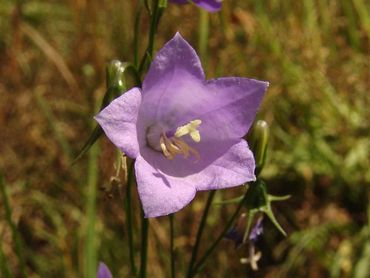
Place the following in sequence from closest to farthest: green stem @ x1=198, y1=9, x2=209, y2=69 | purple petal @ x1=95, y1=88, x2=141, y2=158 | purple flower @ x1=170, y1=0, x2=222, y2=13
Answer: purple petal @ x1=95, y1=88, x2=141, y2=158
purple flower @ x1=170, y1=0, x2=222, y2=13
green stem @ x1=198, y1=9, x2=209, y2=69

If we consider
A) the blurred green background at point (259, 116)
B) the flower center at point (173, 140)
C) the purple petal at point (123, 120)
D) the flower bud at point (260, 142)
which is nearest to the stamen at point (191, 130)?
the flower center at point (173, 140)

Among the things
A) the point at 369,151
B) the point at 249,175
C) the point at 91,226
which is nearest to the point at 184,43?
the point at 249,175

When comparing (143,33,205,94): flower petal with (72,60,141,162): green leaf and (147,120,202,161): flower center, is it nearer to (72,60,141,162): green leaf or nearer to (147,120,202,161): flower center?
(72,60,141,162): green leaf

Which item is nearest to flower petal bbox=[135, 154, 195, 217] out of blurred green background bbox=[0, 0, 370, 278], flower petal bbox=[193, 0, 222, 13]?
flower petal bbox=[193, 0, 222, 13]

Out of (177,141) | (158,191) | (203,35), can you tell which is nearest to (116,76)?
(158,191)

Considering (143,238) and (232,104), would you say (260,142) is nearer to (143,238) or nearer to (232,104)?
(232,104)

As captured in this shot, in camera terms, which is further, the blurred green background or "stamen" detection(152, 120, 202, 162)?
the blurred green background

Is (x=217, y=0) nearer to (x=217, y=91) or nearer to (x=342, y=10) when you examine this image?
(x=217, y=91)
